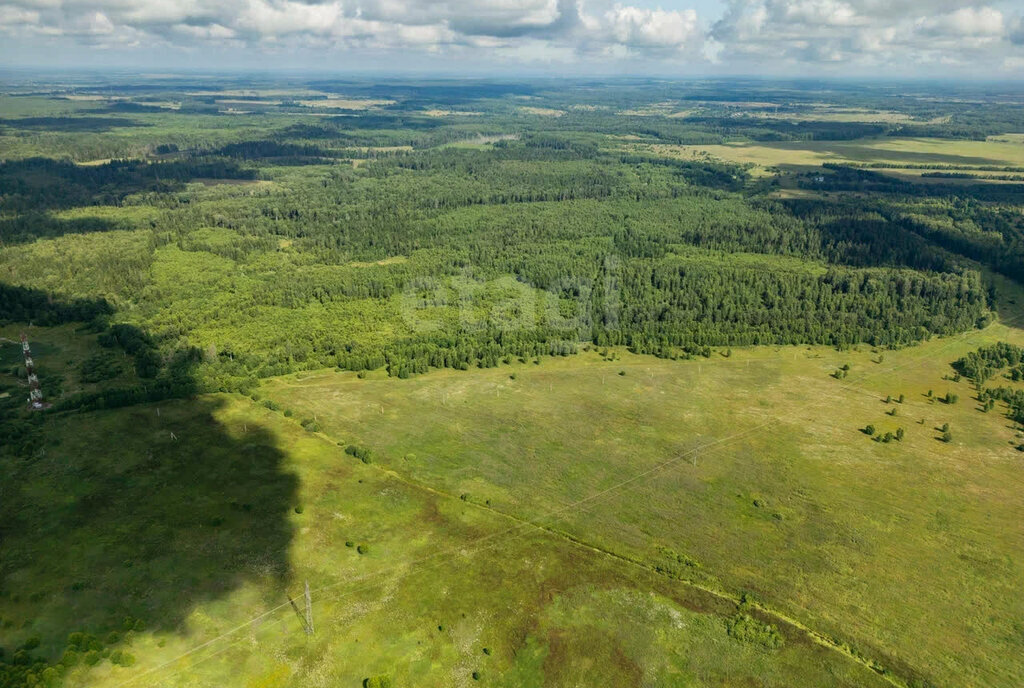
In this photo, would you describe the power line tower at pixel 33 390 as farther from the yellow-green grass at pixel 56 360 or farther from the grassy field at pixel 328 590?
the grassy field at pixel 328 590

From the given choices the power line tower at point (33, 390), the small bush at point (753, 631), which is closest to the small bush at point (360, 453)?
the power line tower at point (33, 390)

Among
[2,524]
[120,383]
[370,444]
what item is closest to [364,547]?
[370,444]

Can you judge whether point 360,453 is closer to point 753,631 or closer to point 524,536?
point 524,536

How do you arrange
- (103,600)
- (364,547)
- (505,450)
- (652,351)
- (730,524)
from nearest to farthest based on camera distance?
(103,600) → (364,547) → (730,524) → (505,450) → (652,351)

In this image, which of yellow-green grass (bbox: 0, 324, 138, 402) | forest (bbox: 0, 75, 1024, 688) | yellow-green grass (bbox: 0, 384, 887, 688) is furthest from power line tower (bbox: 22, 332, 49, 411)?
yellow-green grass (bbox: 0, 384, 887, 688)

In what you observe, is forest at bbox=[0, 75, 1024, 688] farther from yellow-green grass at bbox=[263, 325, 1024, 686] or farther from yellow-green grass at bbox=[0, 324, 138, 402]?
yellow-green grass at bbox=[0, 324, 138, 402]

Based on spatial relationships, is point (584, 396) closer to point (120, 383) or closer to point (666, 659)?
point (666, 659)
